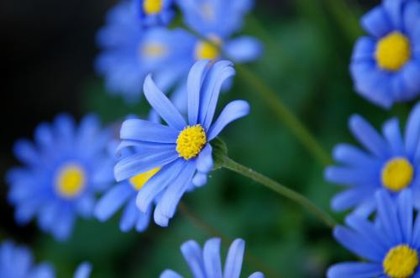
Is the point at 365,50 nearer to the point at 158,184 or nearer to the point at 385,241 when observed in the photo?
the point at 385,241

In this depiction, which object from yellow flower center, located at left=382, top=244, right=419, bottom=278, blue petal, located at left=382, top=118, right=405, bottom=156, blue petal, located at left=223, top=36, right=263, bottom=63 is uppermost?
blue petal, located at left=223, top=36, right=263, bottom=63

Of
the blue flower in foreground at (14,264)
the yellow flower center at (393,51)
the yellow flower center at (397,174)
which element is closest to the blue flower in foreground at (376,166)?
the yellow flower center at (397,174)

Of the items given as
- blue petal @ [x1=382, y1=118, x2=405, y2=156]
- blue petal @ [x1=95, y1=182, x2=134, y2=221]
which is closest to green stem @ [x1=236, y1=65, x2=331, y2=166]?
blue petal @ [x1=382, y1=118, x2=405, y2=156]

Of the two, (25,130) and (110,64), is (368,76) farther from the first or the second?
(25,130)

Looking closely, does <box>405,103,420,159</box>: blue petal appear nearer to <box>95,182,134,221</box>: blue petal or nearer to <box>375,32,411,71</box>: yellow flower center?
<box>375,32,411,71</box>: yellow flower center

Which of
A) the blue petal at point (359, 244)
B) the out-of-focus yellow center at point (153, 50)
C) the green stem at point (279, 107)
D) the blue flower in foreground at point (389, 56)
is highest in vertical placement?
the out-of-focus yellow center at point (153, 50)

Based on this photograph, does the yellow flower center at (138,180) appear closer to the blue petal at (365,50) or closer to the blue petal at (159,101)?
the blue petal at (159,101)

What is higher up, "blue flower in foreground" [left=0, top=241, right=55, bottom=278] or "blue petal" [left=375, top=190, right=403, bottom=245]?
"blue flower in foreground" [left=0, top=241, right=55, bottom=278]

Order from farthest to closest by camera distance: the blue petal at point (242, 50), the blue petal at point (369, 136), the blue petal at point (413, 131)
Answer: the blue petal at point (242, 50) → the blue petal at point (369, 136) → the blue petal at point (413, 131)
